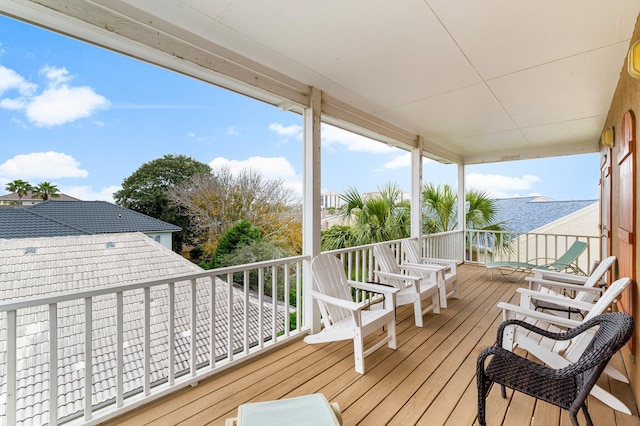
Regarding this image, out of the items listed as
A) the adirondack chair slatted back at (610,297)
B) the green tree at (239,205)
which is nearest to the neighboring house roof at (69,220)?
the green tree at (239,205)

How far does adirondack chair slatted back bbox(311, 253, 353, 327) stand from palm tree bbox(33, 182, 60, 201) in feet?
6.55

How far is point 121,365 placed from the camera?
188 cm

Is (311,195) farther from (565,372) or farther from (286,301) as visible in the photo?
(565,372)

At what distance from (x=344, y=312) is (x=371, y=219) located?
11.5 ft

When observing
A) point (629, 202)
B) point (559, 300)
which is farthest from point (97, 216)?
point (629, 202)

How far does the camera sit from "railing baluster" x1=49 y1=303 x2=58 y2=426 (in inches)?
64.4

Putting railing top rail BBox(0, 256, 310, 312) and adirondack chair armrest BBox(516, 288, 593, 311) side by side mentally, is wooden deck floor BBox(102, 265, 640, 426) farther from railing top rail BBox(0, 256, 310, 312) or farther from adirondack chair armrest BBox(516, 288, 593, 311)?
railing top rail BBox(0, 256, 310, 312)

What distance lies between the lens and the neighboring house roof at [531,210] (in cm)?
680

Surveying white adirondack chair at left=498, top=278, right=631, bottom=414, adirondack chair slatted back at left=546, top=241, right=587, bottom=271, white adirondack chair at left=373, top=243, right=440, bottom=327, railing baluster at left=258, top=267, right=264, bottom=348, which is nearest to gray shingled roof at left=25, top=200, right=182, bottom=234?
railing baluster at left=258, top=267, right=264, bottom=348

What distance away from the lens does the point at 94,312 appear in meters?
1.96

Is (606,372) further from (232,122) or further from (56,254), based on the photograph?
(56,254)

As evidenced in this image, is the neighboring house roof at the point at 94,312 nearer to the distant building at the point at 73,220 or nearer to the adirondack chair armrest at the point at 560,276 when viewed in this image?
the distant building at the point at 73,220

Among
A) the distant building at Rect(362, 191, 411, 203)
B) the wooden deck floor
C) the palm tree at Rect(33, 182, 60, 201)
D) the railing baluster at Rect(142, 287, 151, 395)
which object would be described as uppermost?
the distant building at Rect(362, 191, 411, 203)

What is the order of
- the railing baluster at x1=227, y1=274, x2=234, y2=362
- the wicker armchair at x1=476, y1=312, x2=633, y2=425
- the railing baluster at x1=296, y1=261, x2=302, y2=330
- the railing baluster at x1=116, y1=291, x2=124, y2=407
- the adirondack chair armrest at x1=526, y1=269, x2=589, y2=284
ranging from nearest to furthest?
the wicker armchair at x1=476, y1=312, x2=633, y2=425, the railing baluster at x1=116, y1=291, x2=124, y2=407, the railing baluster at x1=227, y1=274, x2=234, y2=362, the railing baluster at x1=296, y1=261, x2=302, y2=330, the adirondack chair armrest at x1=526, y1=269, x2=589, y2=284
